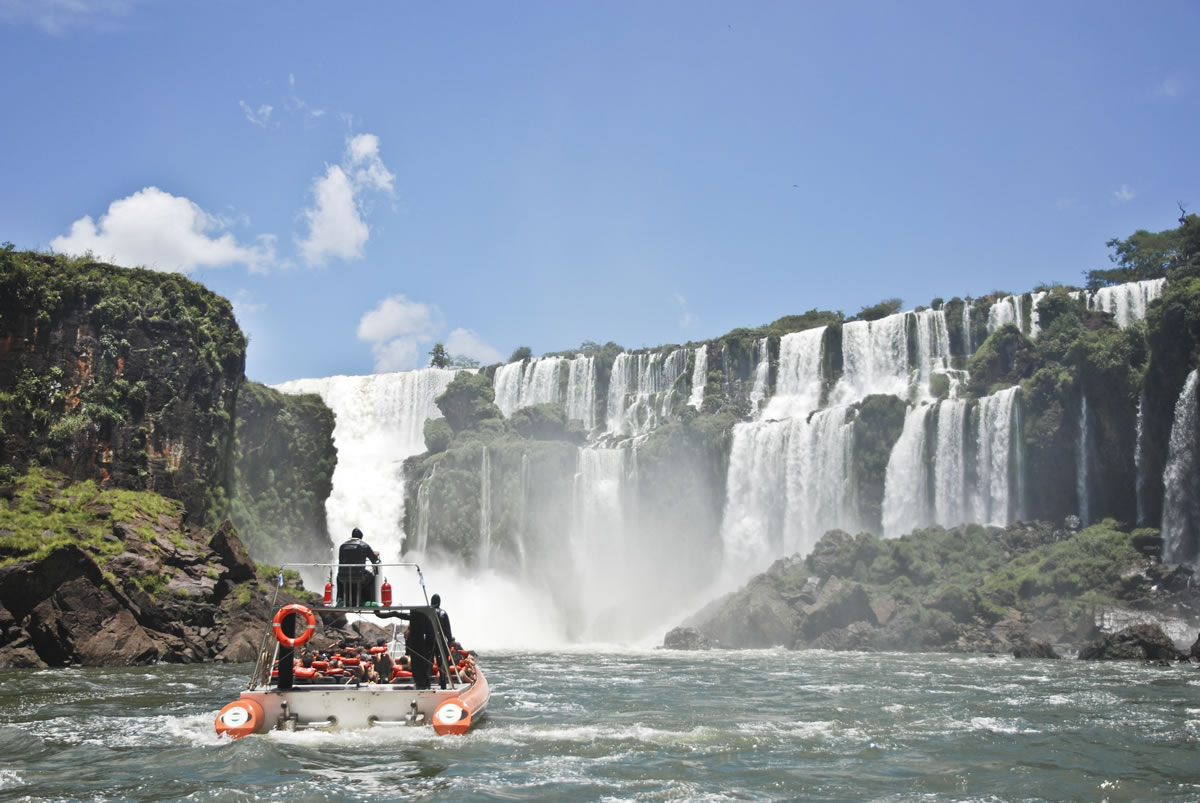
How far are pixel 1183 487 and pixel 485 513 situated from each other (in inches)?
1399

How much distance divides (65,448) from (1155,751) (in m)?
32.4

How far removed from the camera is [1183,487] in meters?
38.6

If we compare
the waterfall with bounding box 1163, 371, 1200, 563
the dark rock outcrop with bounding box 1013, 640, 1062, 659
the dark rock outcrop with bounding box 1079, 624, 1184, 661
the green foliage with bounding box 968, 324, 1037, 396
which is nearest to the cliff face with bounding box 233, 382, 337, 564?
the dark rock outcrop with bounding box 1013, 640, 1062, 659

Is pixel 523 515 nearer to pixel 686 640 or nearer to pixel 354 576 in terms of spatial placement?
pixel 686 640

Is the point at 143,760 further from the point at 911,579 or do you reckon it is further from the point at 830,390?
the point at 830,390

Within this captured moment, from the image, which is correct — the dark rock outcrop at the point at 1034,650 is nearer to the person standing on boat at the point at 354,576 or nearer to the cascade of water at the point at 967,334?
the person standing on boat at the point at 354,576

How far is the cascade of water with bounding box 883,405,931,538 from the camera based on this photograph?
48.5m

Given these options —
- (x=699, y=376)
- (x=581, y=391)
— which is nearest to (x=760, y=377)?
(x=699, y=376)

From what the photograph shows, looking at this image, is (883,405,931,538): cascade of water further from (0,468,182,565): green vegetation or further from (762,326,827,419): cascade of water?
(0,468,182,565): green vegetation

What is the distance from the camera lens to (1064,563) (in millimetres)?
40375

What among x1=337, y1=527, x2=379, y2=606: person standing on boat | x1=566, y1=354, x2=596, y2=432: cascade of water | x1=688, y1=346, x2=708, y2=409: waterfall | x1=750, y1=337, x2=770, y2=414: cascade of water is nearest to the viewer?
x1=337, y1=527, x2=379, y2=606: person standing on boat

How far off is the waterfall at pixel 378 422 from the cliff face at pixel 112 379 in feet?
68.9

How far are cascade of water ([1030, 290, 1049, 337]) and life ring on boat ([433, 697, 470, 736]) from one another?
1934 inches

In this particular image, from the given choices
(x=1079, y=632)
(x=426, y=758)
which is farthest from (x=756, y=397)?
(x=426, y=758)
